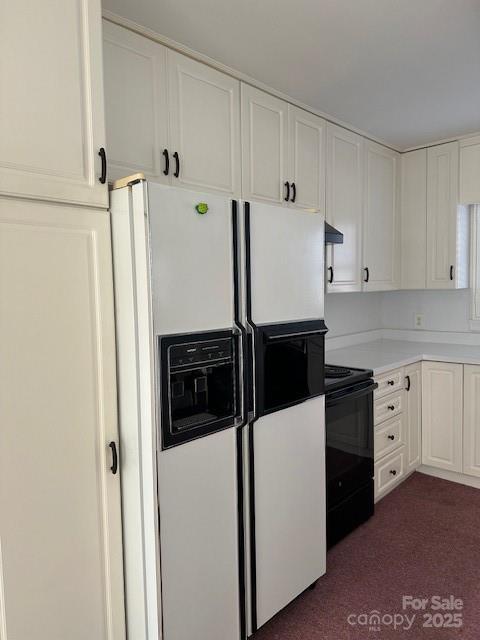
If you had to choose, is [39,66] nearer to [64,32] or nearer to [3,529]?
[64,32]

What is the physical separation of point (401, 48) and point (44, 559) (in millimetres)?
2493

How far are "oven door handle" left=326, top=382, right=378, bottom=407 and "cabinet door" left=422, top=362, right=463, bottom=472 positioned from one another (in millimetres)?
831

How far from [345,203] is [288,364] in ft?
5.43

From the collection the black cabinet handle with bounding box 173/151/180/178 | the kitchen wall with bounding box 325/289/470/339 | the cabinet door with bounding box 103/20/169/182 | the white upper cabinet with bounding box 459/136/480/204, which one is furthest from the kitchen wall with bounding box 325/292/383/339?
the cabinet door with bounding box 103/20/169/182

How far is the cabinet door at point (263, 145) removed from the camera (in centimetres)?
239

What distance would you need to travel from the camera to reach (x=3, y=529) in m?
1.29

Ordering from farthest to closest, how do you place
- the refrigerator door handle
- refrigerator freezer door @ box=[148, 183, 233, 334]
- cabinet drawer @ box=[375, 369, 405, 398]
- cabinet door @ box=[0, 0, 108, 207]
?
cabinet drawer @ box=[375, 369, 405, 398]
the refrigerator door handle
refrigerator freezer door @ box=[148, 183, 233, 334]
cabinet door @ box=[0, 0, 108, 207]

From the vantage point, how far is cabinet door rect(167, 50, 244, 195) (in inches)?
81.3

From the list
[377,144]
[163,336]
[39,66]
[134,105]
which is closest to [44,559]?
[163,336]

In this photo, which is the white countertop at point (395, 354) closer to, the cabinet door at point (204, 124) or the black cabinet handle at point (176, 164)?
the cabinet door at point (204, 124)

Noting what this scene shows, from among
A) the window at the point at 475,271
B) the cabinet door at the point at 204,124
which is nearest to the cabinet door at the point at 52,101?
the cabinet door at the point at 204,124

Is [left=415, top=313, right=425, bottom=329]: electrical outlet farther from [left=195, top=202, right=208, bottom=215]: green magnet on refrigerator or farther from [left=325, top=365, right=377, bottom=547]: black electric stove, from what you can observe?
[left=195, top=202, right=208, bottom=215]: green magnet on refrigerator

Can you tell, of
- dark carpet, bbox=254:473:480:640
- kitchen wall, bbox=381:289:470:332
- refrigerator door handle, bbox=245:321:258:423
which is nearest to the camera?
refrigerator door handle, bbox=245:321:258:423

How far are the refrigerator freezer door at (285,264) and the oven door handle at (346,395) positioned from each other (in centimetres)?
Result: 55
